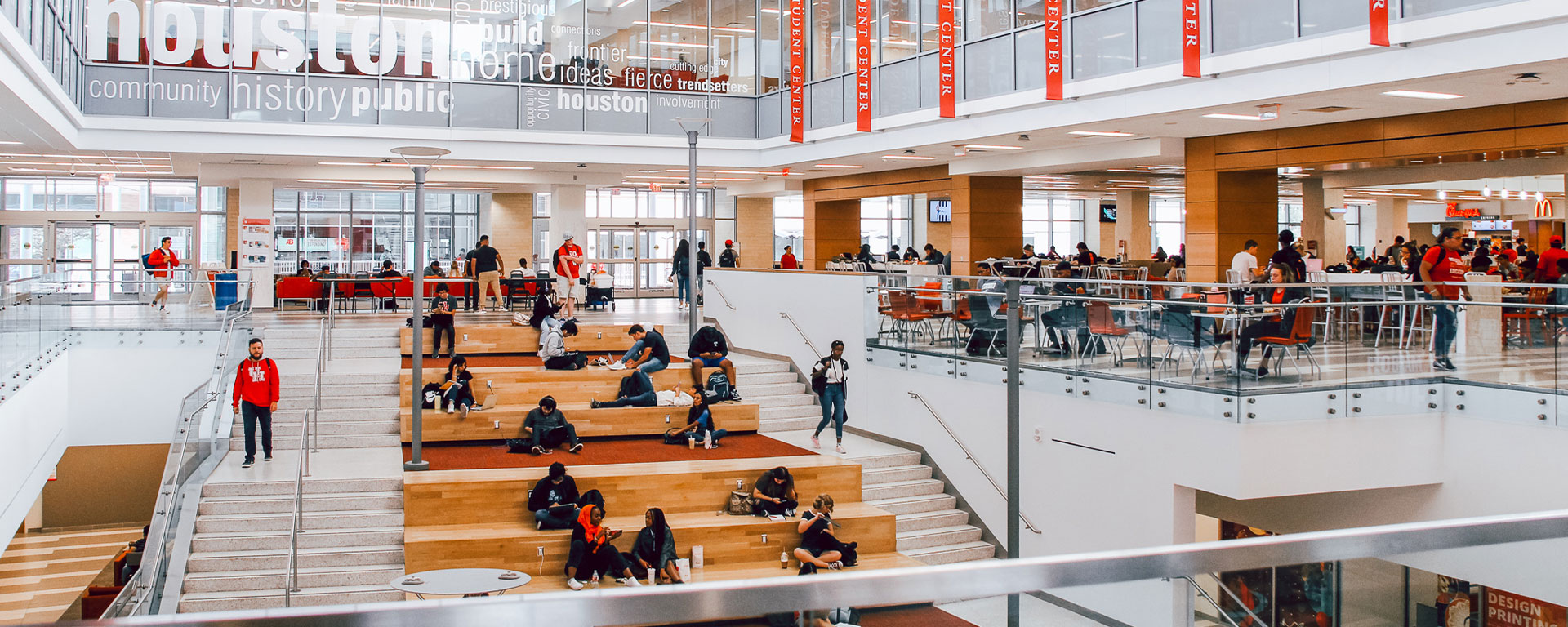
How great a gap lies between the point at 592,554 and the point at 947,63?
9.34 meters

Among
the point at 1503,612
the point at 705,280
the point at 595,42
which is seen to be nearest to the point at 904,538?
the point at 705,280

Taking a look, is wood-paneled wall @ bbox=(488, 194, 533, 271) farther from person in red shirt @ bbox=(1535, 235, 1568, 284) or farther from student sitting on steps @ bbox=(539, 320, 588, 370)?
person in red shirt @ bbox=(1535, 235, 1568, 284)

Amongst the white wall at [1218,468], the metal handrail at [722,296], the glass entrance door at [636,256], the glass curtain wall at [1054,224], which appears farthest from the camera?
the glass curtain wall at [1054,224]

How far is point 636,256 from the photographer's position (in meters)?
33.8

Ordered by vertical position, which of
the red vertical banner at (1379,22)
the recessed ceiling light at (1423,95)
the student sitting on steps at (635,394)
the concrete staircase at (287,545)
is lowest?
the concrete staircase at (287,545)

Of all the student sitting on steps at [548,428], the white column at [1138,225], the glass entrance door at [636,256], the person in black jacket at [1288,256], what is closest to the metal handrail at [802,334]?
the student sitting on steps at [548,428]

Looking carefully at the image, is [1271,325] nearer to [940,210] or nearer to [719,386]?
[719,386]

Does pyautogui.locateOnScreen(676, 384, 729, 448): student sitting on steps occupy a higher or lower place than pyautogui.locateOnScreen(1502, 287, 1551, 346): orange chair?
lower

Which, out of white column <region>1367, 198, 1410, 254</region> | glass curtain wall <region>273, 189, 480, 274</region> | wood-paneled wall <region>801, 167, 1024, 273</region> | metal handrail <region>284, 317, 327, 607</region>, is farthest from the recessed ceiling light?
glass curtain wall <region>273, 189, 480, 274</region>

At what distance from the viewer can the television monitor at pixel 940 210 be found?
2512 centimetres

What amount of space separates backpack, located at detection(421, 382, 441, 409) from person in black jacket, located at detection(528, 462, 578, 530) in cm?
370

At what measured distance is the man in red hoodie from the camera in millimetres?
13258

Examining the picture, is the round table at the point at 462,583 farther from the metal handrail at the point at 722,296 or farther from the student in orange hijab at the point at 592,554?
the metal handrail at the point at 722,296

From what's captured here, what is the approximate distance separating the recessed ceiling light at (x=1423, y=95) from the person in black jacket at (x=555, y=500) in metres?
9.59
